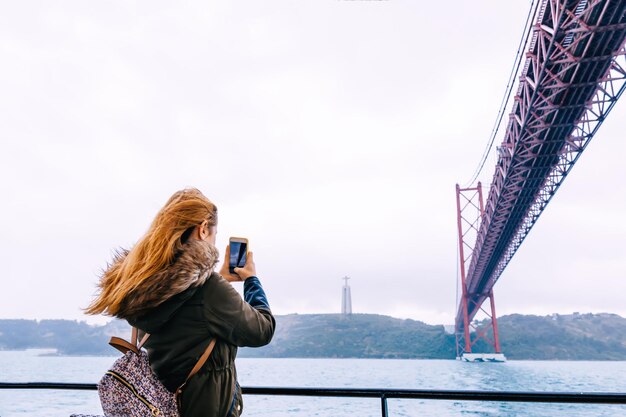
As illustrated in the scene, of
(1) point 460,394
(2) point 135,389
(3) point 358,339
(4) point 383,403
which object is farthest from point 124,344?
(3) point 358,339

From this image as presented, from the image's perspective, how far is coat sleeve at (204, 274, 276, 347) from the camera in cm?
86

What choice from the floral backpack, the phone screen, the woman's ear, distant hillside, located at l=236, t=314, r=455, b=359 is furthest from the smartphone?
distant hillside, located at l=236, t=314, r=455, b=359

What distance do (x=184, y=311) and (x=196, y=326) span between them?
4 cm

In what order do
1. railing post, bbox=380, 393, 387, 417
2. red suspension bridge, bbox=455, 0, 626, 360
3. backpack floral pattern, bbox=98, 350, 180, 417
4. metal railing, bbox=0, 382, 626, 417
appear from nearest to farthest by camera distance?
backpack floral pattern, bbox=98, 350, 180, 417 → metal railing, bbox=0, 382, 626, 417 → railing post, bbox=380, 393, 387, 417 → red suspension bridge, bbox=455, 0, 626, 360

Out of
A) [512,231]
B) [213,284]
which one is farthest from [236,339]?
[512,231]

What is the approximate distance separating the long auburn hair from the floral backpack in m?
0.09

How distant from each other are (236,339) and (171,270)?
0.59 feet

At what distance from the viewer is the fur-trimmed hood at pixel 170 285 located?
83 cm

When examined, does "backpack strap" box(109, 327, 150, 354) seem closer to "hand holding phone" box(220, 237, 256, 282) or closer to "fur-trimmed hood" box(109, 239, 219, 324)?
"fur-trimmed hood" box(109, 239, 219, 324)

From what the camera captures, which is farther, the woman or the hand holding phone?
the hand holding phone

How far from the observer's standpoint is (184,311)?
0.88m

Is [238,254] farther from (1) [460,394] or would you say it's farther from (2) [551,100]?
(2) [551,100]

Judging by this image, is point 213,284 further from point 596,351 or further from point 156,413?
point 596,351

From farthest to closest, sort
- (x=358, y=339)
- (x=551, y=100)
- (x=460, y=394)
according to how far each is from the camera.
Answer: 1. (x=358, y=339)
2. (x=551, y=100)
3. (x=460, y=394)
